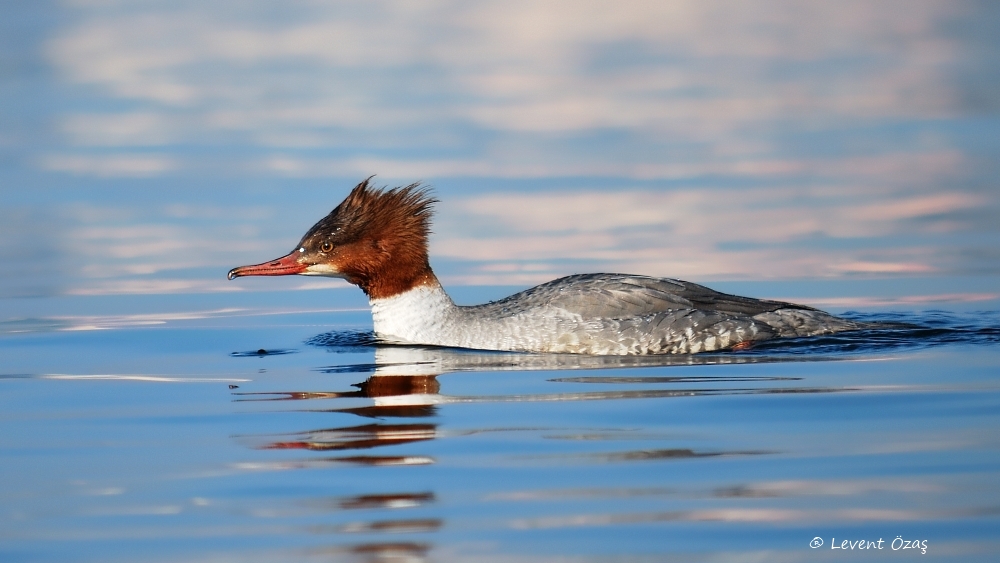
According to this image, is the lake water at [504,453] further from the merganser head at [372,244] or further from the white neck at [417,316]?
the merganser head at [372,244]

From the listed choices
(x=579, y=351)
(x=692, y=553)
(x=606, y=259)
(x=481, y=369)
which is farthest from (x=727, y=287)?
(x=692, y=553)

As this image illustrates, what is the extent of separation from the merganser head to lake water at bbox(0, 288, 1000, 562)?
618 mm

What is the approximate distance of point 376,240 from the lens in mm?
10234

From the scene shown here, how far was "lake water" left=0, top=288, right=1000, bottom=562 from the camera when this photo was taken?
500 centimetres

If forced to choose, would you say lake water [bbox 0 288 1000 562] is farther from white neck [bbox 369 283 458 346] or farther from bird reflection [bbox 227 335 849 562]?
white neck [bbox 369 283 458 346]

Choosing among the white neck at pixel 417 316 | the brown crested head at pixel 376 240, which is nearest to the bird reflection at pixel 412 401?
the white neck at pixel 417 316

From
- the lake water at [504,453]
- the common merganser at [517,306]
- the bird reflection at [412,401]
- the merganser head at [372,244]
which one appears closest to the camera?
the lake water at [504,453]

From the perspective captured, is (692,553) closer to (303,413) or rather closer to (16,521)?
(16,521)

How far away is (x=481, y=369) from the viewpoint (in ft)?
29.3

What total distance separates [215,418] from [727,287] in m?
6.32

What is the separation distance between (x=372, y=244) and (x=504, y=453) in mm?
4254

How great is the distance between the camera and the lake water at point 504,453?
4996 millimetres

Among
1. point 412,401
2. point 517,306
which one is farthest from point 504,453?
point 517,306

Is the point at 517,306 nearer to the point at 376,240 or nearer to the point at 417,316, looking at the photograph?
the point at 417,316
